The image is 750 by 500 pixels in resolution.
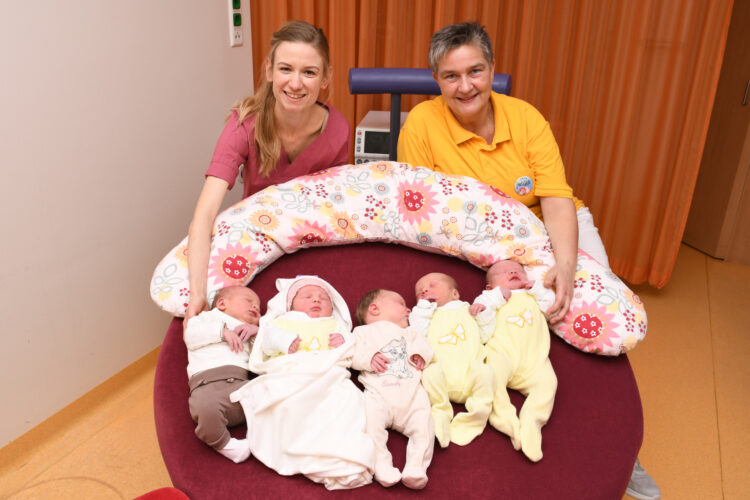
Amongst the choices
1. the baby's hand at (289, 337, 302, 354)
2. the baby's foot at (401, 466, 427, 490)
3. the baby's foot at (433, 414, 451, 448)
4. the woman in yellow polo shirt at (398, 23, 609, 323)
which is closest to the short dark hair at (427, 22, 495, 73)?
the woman in yellow polo shirt at (398, 23, 609, 323)

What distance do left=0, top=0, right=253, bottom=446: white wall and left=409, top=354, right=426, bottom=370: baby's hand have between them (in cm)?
120

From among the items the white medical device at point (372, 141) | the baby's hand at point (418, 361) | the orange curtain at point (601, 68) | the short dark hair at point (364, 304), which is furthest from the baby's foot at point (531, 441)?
the orange curtain at point (601, 68)

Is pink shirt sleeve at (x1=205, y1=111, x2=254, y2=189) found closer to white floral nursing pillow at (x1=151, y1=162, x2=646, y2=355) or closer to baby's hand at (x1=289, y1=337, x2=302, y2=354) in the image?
white floral nursing pillow at (x1=151, y1=162, x2=646, y2=355)

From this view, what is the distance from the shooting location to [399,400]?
131 centimetres

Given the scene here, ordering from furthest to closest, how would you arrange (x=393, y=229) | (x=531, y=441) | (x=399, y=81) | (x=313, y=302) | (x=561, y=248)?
(x=399, y=81)
(x=393, y=229)
(x=561, y=248)
(x=313, y=302)
(x=531, y=441)

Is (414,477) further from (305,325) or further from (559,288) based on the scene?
(559,288)

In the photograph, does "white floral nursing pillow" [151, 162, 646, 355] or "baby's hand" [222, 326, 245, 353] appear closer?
"baby's hand" [222, 326, 245, 353]

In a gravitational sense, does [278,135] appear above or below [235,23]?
below

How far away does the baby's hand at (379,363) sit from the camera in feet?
4.51

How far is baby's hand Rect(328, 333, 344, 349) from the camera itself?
142cm

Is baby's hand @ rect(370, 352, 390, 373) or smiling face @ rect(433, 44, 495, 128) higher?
smiling face @ rect(433, 44, 495, 128)

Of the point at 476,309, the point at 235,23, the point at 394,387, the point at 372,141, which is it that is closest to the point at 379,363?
the point at 394,387

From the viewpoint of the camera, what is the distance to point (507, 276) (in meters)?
1.68

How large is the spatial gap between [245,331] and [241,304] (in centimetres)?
10
